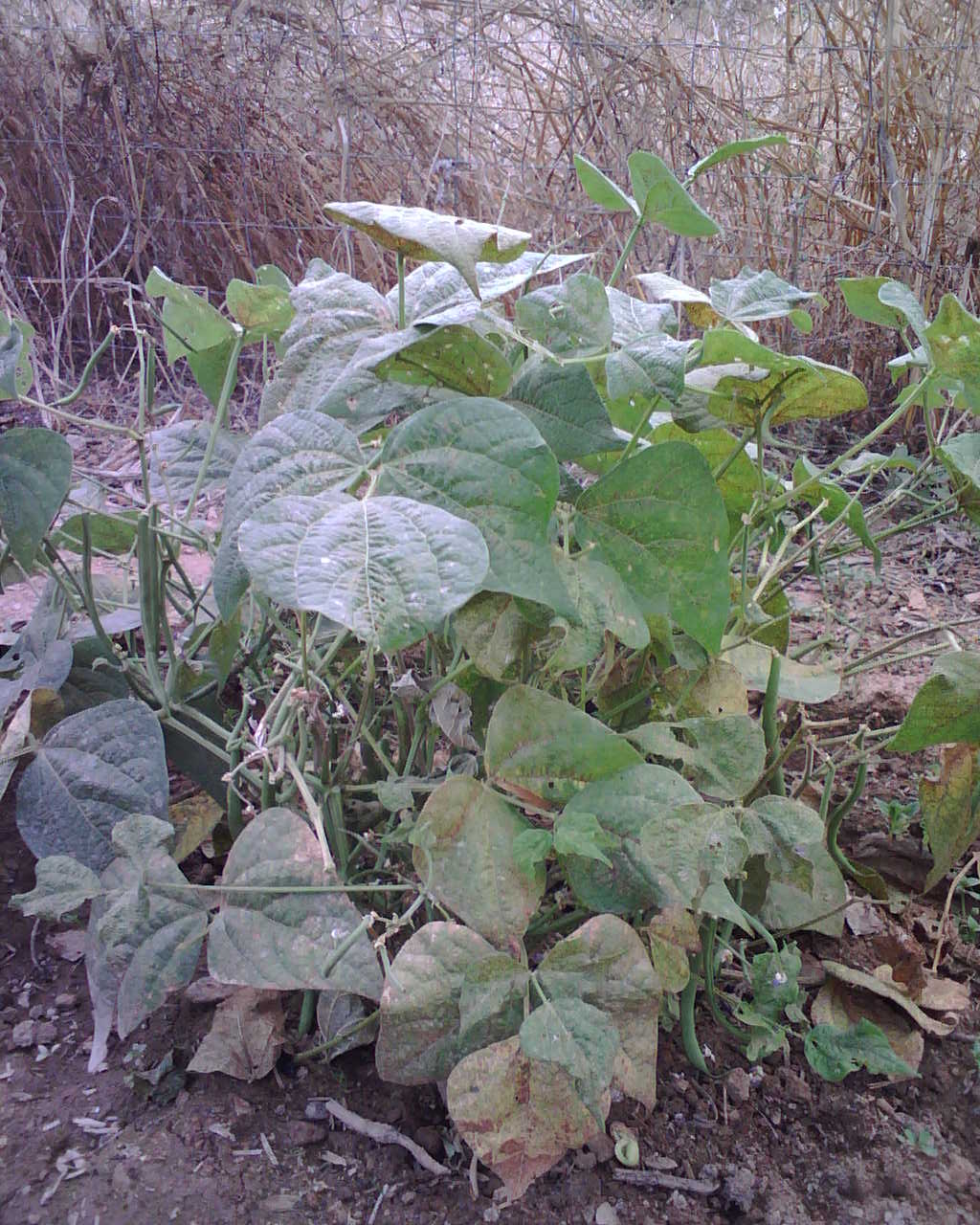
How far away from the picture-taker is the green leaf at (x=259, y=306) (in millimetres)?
903

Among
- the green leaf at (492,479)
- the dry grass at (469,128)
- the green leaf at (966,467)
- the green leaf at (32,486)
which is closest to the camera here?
the green leaf at (492,479)

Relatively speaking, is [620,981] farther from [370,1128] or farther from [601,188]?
[601,188]

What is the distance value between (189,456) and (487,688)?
461mm

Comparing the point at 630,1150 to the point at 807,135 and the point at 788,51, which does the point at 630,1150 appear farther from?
the point at 788,51

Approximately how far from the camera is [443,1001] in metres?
0.69

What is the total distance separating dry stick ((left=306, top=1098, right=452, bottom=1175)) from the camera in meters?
0.78

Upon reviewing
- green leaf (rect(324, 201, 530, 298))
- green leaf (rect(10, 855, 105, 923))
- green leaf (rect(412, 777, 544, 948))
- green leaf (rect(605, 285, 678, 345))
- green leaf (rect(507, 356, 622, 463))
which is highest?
green leaf (rect(324, 201, 530, 298))

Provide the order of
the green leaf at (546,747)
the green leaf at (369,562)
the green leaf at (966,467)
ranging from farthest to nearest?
the green leaf at (966,467) → the green leaf at (546,747) → the green leaf at (369,562)

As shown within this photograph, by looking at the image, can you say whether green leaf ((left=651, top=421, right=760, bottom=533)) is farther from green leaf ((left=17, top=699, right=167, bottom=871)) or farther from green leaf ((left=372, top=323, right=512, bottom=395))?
green leaf ((left=17, top=699, right=167, bottom=871))

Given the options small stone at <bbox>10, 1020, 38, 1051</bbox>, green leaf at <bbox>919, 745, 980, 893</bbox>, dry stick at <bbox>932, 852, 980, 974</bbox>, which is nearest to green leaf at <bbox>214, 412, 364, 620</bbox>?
small stone at <bbox>10, 1020, 38, 1051</bbox>

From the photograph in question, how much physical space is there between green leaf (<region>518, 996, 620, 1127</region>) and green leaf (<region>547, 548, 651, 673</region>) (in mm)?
247

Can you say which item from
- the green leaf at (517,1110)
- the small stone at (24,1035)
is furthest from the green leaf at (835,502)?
the small stone at (24,1035)

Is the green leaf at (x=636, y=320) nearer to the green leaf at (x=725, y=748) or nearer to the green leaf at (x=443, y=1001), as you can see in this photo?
the green leaf at (x=725, y=748)

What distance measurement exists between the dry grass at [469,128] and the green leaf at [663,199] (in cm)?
220
